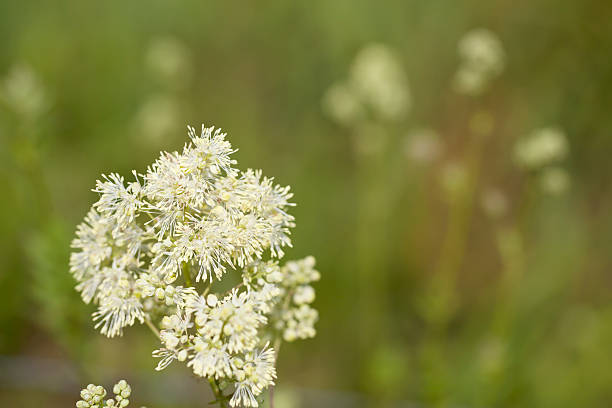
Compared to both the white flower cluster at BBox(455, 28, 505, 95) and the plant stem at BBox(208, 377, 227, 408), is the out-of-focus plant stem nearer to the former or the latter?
the white flower cluster at BBox(455, 28, 505, 95)

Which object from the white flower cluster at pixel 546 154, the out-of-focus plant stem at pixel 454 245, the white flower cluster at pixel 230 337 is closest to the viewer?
the white flower cluster at pixel 230 337

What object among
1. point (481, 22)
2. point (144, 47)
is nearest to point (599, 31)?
point (481, 22)

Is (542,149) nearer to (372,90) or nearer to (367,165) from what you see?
(372,90)

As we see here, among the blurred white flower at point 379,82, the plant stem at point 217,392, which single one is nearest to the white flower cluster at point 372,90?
the blurred white flower at point 379,82

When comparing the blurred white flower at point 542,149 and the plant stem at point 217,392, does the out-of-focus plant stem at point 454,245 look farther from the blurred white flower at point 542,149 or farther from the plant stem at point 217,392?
the plant stem at point 217,392

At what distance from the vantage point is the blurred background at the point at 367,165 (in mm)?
4328

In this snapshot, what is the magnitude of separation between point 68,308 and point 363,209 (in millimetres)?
2694

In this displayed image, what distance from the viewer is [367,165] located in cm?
542

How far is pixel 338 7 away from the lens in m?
5.49

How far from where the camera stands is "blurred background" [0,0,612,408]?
4328 millimetres

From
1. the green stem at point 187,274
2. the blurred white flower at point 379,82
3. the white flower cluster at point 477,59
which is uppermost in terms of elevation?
the blurred white flower at point 379,82

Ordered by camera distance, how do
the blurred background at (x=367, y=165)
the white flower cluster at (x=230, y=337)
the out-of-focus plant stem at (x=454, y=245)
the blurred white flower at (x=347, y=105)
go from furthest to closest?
the out-of-focus plant stem at (x=454, y=245) → the blurred background at (x=367, y=165) → the blurred white flower at (x=347, y=105) → the white flower cluster at (x=230, y=337)

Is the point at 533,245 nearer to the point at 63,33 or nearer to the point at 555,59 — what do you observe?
the point at 555,59

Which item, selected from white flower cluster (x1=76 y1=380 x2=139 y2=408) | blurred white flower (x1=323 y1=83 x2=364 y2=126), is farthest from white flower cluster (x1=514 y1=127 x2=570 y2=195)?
white flower cluster (x1=76 y1=380 x2=139 y2=408)
